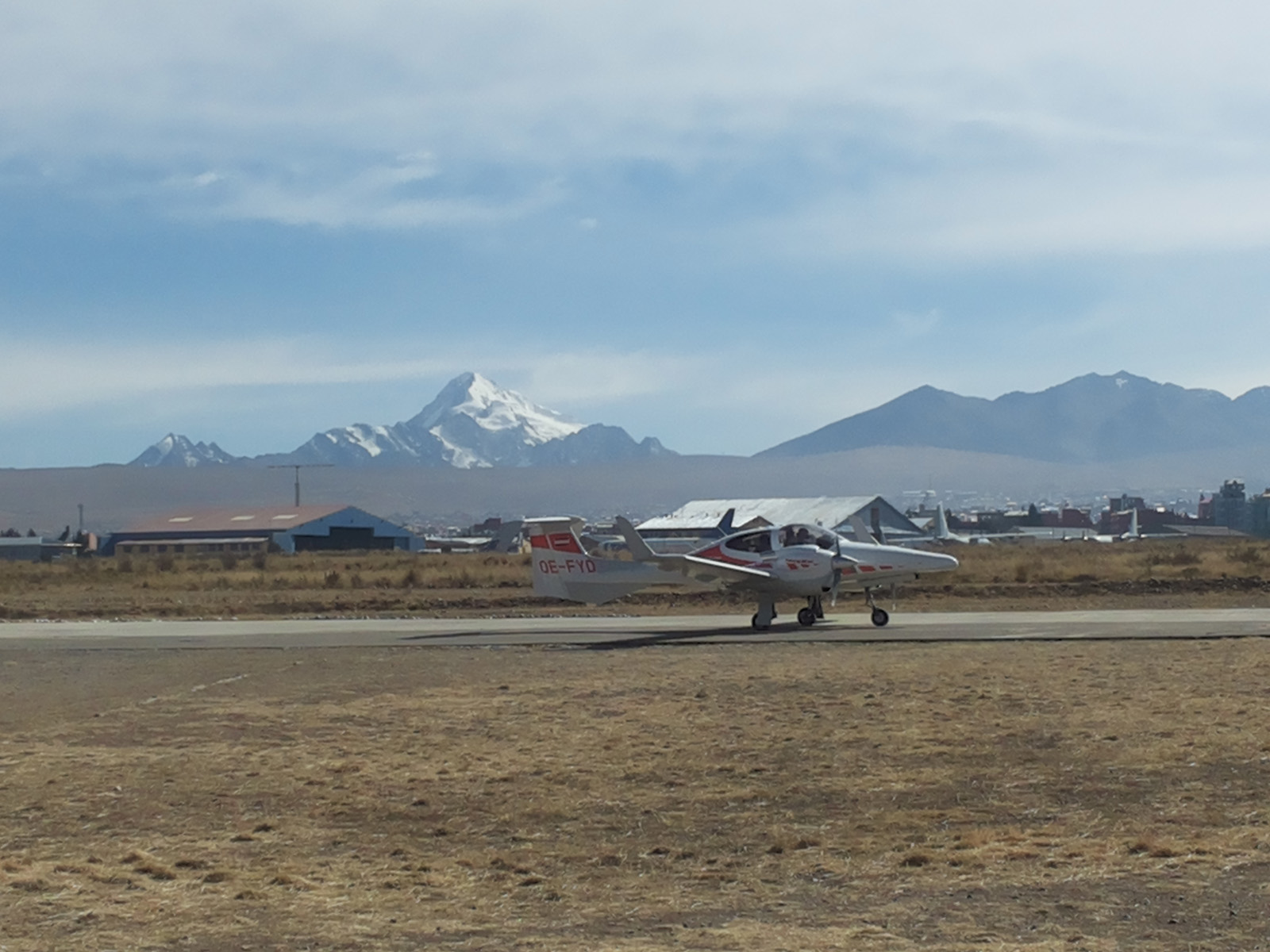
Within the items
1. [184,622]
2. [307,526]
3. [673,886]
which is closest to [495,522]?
[307,526]

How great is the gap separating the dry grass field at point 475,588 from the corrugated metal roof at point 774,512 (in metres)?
54.7

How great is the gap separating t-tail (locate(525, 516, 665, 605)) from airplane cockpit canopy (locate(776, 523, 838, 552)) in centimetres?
378

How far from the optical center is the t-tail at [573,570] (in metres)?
34.3

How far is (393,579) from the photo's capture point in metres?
56.8

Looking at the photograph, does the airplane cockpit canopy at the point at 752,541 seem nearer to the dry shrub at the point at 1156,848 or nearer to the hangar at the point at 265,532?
the dry shrub at the point at 1156,848

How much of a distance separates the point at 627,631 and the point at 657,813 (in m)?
20.0

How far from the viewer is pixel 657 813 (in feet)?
38.5

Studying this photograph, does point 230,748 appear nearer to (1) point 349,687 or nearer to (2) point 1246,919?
(1) point 349,687

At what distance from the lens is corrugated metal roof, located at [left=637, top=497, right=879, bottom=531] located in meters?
127

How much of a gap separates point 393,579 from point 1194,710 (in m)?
44.0

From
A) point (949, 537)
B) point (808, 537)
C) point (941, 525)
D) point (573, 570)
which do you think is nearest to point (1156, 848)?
point (808, 537)

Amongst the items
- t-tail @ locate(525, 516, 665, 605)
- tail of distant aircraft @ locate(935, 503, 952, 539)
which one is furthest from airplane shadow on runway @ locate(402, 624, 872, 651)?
tail of distant aircraft @ locate(935, 503, 952, 539)

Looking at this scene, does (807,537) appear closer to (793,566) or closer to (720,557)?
(793,566)

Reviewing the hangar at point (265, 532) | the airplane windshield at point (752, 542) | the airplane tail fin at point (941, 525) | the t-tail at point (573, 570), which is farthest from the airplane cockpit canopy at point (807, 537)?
the airplane tail fin at point (941, 525)
